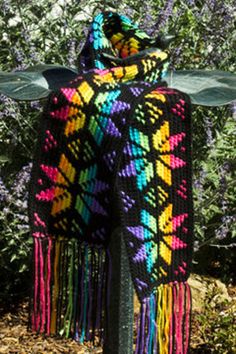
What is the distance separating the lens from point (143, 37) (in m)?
2.55

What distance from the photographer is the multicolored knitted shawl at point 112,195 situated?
2.29 meters

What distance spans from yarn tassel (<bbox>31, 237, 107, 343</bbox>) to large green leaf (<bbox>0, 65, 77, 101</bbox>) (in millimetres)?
431

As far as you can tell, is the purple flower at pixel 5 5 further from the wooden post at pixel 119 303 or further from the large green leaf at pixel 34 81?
the wooden post at pixel 119 303

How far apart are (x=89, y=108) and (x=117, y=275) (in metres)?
0.50

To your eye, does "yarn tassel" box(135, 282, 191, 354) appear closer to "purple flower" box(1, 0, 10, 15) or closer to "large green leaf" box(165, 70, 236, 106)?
"large green leaf" box(165, 70, 236, 106)

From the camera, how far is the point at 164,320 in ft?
7.82

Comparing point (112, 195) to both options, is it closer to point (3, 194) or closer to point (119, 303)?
point (119, 303)

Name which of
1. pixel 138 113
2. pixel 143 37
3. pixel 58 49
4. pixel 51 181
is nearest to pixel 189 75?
pixel 143 37

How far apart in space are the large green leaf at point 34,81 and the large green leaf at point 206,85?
0.34m

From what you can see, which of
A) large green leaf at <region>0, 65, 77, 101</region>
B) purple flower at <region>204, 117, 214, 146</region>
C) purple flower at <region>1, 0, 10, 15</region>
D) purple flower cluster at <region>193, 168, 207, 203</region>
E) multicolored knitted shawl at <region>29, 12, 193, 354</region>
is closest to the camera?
multicolored knitted shawl at <region>29, 12, 193, 354</region>

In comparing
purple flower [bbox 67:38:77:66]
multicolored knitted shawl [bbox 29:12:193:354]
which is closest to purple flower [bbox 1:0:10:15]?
purple flower [bbox 67:38:77:66]

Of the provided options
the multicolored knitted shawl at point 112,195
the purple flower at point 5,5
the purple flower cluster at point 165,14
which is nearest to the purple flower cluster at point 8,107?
the purple flower at point 5,5

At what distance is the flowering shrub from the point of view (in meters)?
4.05

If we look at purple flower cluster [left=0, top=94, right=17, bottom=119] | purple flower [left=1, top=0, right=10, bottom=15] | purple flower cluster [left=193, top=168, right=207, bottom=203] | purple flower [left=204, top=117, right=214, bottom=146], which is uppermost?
purple flower [left=1, top=0, right=10, bottom=15]
